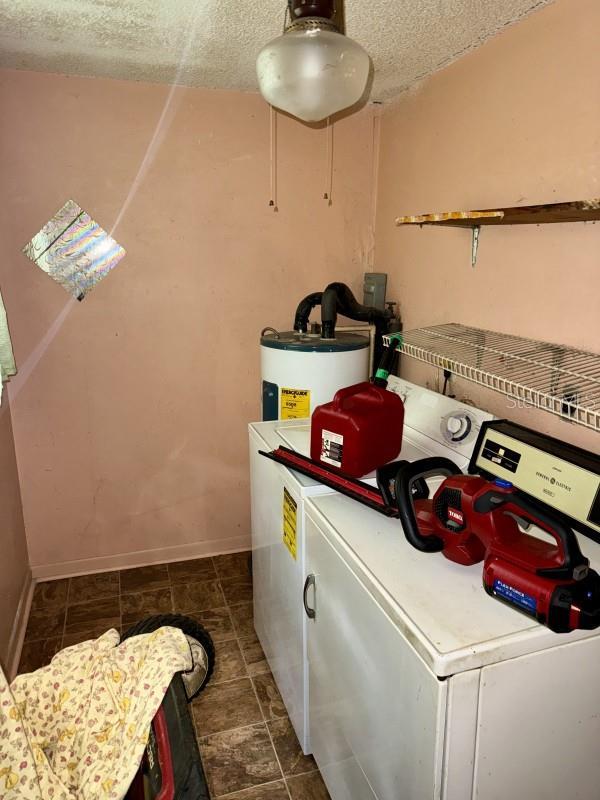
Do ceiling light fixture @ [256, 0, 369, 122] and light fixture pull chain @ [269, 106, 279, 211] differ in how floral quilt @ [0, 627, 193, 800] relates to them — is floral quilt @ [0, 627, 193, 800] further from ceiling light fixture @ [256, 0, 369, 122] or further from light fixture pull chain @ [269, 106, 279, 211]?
light fixture pull chain @ [269, 106, 279, 211]

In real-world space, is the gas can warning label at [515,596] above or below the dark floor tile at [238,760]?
above

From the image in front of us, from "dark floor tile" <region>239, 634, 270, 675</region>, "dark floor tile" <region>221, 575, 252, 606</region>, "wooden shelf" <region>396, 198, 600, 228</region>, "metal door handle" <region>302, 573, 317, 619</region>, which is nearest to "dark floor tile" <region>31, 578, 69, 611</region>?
"dark floor tile" <region>221, 575, 252, 606</region>

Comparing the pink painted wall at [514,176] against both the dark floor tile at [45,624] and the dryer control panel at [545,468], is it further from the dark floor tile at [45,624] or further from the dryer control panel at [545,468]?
the dark floor tile at [45,624]

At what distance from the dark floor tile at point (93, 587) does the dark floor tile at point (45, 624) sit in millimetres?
94

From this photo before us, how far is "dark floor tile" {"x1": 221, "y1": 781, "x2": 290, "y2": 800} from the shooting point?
163 centimetres

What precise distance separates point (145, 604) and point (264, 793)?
1.06 metres

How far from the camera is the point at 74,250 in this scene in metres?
2.36

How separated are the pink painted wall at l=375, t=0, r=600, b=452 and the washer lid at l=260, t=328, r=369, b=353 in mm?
348

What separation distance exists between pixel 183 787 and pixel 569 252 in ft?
5.07

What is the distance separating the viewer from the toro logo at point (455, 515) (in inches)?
44.7

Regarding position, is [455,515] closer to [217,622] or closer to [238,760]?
[238,760]

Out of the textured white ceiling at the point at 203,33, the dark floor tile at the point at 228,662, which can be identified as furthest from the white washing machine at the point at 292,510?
the textured white ceiling at the point at 203,33

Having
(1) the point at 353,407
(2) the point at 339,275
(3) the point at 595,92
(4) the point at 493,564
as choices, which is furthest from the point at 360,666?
Result: (2) the point at 339,275

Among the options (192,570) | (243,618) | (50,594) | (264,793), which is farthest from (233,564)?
(264,793)
